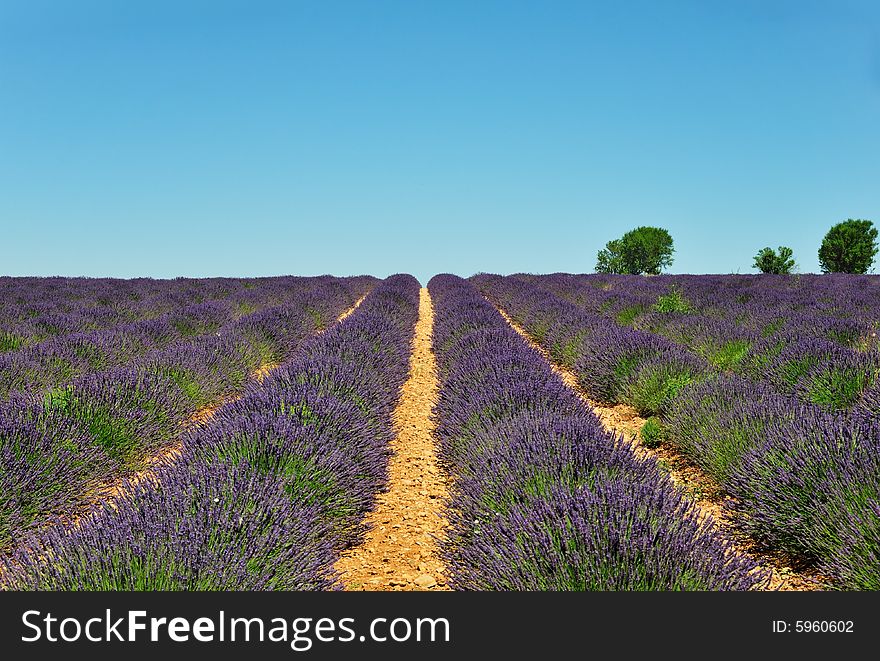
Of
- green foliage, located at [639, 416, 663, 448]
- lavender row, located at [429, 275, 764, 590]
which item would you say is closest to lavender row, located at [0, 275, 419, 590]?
lavender row, located at [429, 275, 764, 590]

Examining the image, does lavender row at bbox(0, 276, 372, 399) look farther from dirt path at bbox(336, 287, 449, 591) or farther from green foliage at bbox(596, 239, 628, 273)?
green foliage at bbox(596, 239, 628, 273)

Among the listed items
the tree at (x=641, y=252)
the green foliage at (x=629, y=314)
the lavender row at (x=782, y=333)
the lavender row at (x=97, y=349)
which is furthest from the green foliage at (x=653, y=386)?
the tree at (x=641, y=252)

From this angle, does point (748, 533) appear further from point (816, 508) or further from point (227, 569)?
point (227, 569)

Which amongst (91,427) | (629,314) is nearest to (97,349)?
(91,427)

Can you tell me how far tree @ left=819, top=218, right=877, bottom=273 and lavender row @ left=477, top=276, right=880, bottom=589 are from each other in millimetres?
39233

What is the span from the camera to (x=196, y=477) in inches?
108

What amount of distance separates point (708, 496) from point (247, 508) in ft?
8.79

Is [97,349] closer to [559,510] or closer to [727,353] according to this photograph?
[559,510]

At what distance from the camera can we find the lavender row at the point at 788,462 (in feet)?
8.20

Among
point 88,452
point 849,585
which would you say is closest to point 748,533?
point 849,585

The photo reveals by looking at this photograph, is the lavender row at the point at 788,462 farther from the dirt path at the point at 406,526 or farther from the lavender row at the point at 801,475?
the dirt path at the point at 406,526

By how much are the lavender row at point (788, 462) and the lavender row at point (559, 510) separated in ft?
1.00

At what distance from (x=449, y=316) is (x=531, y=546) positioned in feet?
25.9

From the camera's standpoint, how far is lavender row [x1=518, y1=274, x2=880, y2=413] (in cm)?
490
